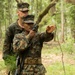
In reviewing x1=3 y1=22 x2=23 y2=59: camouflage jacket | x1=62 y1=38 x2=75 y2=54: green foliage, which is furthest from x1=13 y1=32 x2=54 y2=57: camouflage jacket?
x1=62 y1=38 x2=75 y2=54: green foliage

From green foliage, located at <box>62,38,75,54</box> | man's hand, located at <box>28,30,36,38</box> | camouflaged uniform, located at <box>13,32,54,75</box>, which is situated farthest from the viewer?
green foliage, located at <box>62,38,75,54</box>

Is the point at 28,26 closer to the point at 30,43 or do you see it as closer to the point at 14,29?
the point at 30,43

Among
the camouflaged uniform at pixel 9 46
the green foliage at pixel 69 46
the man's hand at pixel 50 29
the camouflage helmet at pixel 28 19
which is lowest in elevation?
the green foliage at pixel 69 46

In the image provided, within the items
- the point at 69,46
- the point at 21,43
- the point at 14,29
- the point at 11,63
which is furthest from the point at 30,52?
the point at 69,46

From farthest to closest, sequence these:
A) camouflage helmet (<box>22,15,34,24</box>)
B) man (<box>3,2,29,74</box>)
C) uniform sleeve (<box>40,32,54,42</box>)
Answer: man (<box>3,2,29,74</box>) < camouflage helmet (<box>22,15,34,24</box>) < uniform sleeve (<box>40,32,54,42</box>)

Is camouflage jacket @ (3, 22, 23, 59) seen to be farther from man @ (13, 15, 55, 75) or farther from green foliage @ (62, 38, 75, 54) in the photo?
green foliage @ (62, 38, 75, 54)

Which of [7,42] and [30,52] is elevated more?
[7,42]

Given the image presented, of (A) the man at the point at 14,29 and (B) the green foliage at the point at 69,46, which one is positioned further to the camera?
(B) the green foliage at the point at 69,46

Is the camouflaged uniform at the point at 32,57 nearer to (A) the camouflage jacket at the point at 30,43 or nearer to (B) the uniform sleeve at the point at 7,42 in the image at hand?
(A) the camouflage jacket at the point at 30,43

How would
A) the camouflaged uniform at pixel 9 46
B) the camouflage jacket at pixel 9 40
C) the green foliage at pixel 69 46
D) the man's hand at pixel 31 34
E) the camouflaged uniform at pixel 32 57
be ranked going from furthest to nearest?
the green foliage at pixel 69 46 → the camouflage jacket at pixel 9 40 → the camouflaged uniform at pixel 9 46 → the camouflaged uniform at pixel 32 57 → the man's hand at pixel 31 34

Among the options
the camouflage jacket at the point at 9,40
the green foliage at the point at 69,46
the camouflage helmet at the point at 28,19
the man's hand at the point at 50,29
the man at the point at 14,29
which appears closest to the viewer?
the man's hand at the point at 50,29

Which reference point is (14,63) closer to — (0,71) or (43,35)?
(43,35)

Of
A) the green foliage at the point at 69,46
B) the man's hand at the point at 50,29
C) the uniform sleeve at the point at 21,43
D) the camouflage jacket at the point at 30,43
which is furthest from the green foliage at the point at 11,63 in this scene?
the green foliage at the point at 69,46

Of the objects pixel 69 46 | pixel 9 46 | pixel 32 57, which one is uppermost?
pixel 9 46
